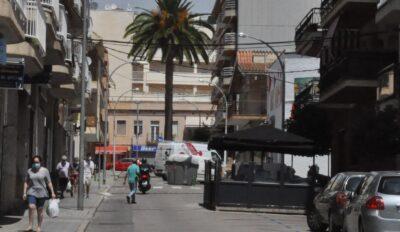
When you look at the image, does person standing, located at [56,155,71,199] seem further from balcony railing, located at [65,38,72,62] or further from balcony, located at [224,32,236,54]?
balcony, located at [224,32,236,54]

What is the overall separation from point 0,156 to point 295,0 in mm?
56466

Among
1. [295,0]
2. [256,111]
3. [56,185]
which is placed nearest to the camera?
[56,185]

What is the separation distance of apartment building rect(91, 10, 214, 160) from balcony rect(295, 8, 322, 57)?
199 feet

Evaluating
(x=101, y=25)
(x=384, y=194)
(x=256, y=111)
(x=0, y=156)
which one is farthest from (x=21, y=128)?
(x=101, y=25)

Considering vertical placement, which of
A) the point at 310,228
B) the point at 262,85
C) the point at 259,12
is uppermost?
the point at 259,12

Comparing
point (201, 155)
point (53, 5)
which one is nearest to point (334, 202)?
point (53, 5)

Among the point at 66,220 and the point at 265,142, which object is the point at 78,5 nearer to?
the point at 265,142

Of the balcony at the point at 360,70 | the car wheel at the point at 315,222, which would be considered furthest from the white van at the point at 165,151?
the car wheel at the point at 315,222

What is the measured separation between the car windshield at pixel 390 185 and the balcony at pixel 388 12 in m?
12.3

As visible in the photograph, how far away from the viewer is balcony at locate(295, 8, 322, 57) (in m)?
42.7

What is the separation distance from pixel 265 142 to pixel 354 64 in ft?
16.6

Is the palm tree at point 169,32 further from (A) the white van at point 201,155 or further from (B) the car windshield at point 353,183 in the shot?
(B) the car windshield at point 353,183

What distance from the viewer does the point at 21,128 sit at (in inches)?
1164

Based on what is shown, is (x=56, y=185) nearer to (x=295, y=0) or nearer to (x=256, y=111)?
(x=256, y=111)
